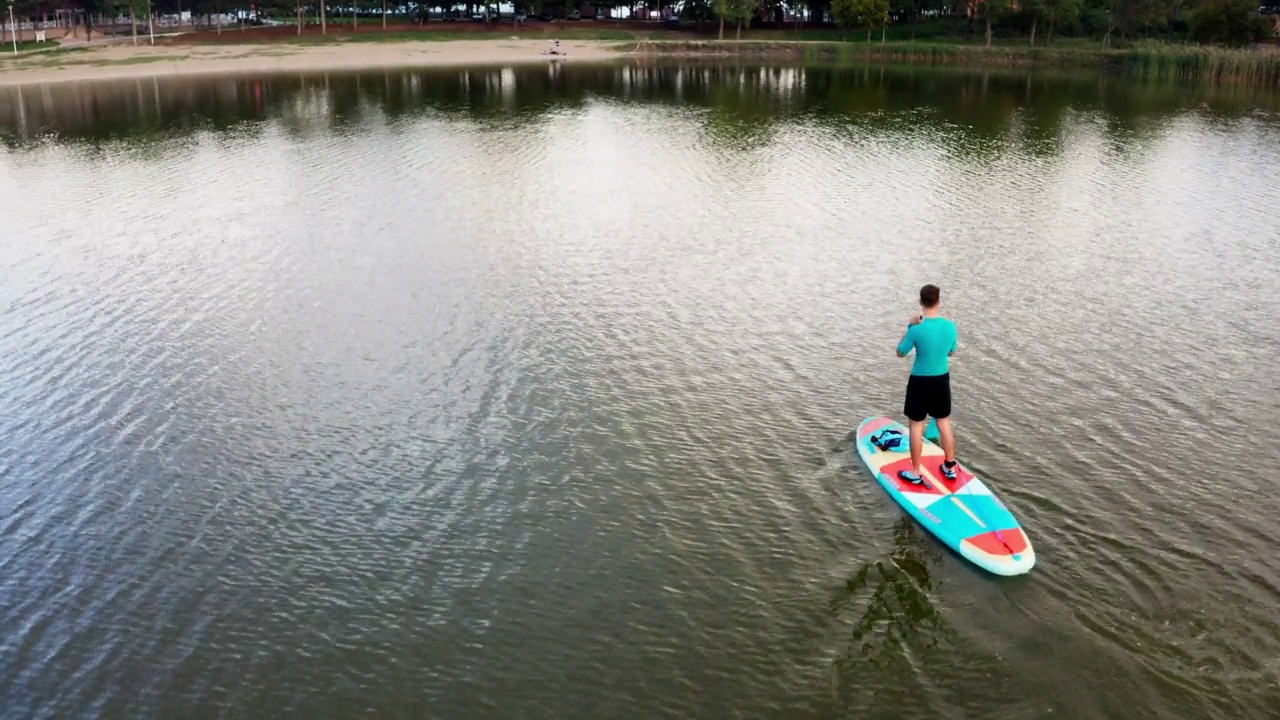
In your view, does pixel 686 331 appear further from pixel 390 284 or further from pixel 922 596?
pixel 922 596

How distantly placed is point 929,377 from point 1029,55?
276ft

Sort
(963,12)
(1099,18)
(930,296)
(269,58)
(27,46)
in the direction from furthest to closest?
(963,12) < (1099,18) < (27,46) < (269,58) < (930,296)

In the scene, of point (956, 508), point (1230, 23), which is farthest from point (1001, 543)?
point (1230, 23)

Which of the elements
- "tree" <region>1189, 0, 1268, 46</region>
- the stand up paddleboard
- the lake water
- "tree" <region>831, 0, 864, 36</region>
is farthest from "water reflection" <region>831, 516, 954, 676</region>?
"tree" <region>831, 0, 864, 36</region>

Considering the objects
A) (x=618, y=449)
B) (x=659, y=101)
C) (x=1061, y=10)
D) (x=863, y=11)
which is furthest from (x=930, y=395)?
(x=863, y=11)

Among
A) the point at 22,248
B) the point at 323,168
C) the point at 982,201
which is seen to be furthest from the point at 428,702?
the point at 323,168

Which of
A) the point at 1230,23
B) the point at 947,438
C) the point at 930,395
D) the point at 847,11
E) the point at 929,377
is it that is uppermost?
the point at 847,11

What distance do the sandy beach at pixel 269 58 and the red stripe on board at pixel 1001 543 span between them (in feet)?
258

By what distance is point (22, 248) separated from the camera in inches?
1061

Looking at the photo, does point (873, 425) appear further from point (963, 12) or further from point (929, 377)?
point (963, 12)

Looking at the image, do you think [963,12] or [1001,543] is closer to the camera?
[1001,543]

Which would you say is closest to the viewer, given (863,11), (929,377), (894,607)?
(894,607)

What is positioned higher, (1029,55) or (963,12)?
(963,12)

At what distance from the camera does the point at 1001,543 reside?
12.2 m
